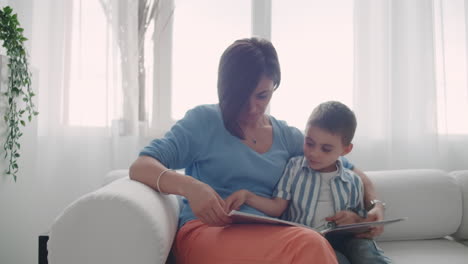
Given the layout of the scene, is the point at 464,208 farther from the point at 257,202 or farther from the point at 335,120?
the point at 257,202

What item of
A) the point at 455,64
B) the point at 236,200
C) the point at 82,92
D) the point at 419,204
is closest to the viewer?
the point at 236,200

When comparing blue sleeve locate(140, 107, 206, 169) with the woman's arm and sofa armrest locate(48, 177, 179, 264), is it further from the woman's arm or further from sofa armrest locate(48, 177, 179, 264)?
sofa armrest locate(48, 177, 179, 264)

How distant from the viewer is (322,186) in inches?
52.5

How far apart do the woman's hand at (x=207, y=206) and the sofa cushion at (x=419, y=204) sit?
0.85m

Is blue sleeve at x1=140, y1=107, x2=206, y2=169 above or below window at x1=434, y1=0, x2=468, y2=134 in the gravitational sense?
below

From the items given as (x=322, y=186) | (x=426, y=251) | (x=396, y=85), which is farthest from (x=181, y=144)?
(x=396, y=85)

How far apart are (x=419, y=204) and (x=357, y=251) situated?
530 millimetres

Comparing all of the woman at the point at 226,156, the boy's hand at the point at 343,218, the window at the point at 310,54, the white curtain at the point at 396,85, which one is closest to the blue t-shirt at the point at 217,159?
the woman at the point at 226,156

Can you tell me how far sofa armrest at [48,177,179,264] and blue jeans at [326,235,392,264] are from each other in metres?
0.62

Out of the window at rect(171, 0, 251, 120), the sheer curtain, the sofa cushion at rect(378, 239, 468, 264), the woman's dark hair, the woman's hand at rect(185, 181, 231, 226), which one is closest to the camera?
the woman's hand at rect(185, 181, 231, 226)

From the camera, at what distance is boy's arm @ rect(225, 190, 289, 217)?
117 centimetres

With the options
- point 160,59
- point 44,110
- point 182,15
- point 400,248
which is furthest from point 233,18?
point 400,248

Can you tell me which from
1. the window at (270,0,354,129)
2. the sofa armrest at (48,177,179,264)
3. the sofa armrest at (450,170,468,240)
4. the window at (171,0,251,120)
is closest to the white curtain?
the window at (270,0,354,129)

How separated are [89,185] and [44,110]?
1.51 feet
